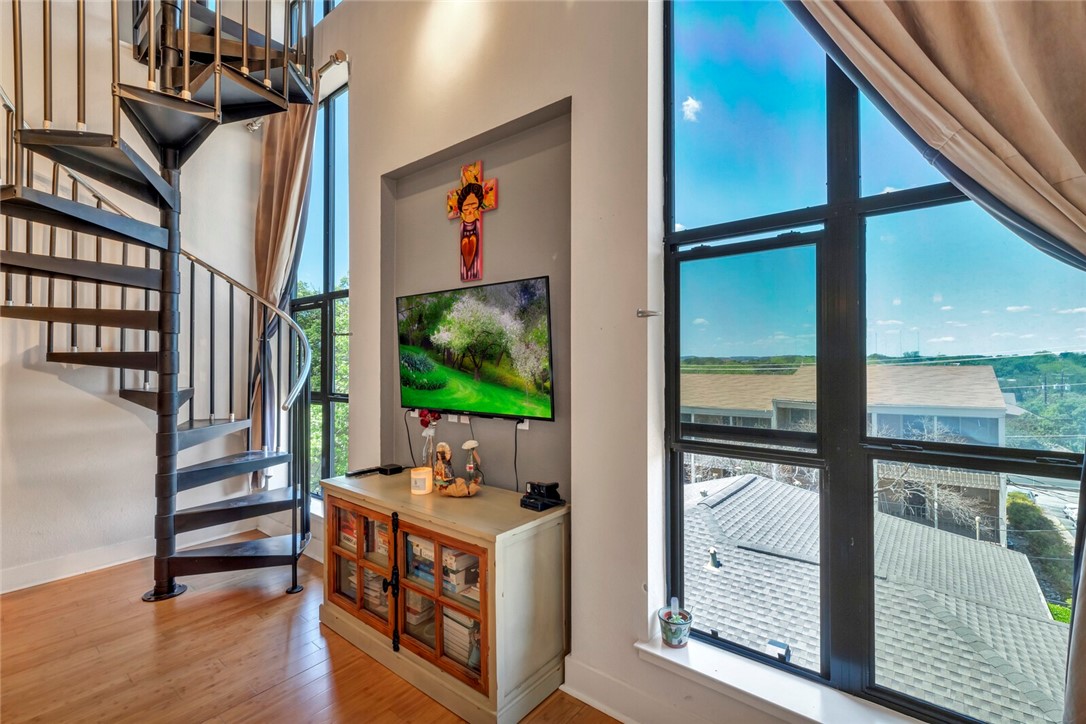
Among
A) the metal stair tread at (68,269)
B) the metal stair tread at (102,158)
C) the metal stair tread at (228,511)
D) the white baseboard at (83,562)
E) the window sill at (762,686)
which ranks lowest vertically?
the white baseboard at (83,562)

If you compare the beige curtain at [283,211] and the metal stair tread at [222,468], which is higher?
the beige curtain at [283,211]

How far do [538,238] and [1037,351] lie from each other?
6.20 ft

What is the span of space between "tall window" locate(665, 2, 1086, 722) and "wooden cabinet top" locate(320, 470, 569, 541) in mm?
678

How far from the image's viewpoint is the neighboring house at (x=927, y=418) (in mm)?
1349

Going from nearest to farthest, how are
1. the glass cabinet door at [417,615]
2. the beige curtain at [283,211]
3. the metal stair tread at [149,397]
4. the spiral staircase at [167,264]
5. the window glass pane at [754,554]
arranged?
1. the window glass pane at [754,554]
2. the spiral staircase at [167,264]
3. the glass cabinet door at [417,615]
4. the metal stair tread at [149,397]
5. the beige curtain at [283,211]

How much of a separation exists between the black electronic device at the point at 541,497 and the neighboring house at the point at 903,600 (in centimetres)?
59

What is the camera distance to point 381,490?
238 cm

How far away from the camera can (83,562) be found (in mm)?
3172

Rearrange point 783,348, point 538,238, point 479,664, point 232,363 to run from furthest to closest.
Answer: point 232,363 < point 538,238 < point 479,664 < point 783,348

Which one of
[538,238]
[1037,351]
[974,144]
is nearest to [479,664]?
[538,238]

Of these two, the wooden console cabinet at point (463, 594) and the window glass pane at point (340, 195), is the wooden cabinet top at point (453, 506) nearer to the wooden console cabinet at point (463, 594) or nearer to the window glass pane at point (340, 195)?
the wooden console cabinet at point (463, 594)

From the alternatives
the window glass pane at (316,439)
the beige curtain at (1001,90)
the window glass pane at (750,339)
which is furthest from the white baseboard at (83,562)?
the beige curtain at (1001,90)

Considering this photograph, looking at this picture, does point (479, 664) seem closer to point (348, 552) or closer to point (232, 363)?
point (348, 552)

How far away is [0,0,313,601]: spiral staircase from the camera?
6.63 ft
